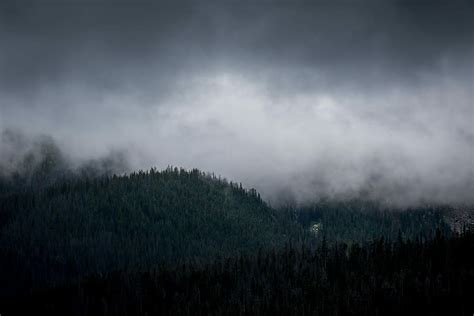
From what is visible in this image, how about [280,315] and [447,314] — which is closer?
[447,314]

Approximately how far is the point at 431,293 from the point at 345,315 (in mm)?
25000

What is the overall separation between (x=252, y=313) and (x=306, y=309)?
15.7m

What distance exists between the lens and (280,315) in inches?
7771

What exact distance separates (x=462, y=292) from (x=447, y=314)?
11.8 m

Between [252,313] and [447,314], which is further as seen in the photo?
[252,313]

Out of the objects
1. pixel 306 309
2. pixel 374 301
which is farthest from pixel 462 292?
pixel 306 309

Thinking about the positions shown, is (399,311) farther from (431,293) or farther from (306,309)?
(306,309)

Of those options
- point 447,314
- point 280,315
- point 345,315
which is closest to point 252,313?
point 280,315

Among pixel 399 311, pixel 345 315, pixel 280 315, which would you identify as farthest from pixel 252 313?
pixel 399 311

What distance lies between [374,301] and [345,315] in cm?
1090

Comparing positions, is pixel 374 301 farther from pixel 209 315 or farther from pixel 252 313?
pixel 209 315

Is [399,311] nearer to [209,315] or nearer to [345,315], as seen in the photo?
[345,315]

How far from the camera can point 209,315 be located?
198 metres

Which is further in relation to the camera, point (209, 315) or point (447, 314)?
point (209, 315)
